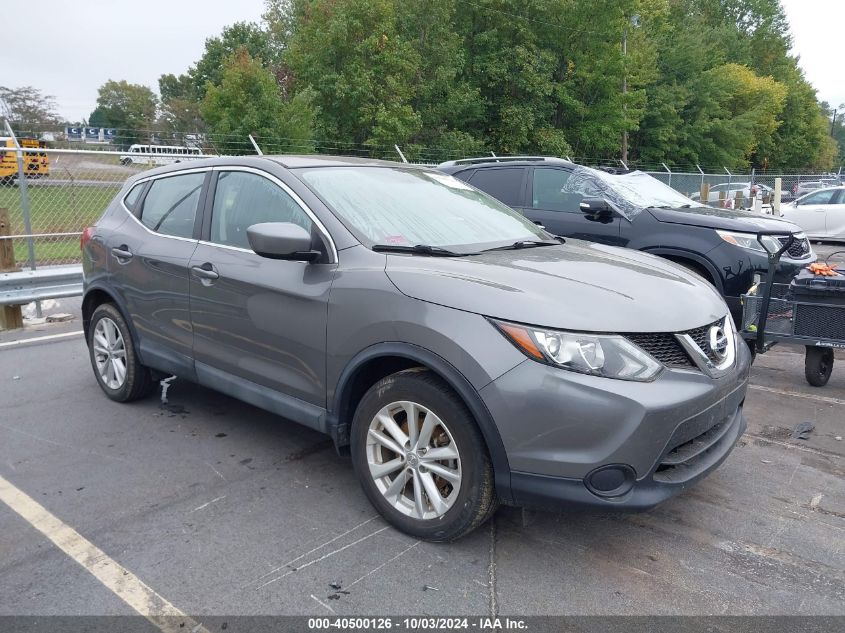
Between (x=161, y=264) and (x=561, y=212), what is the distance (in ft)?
14.4

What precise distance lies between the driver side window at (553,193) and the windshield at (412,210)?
3111 millimetres

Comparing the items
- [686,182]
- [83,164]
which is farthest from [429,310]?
[686,182]

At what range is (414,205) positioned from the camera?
12.8 feet

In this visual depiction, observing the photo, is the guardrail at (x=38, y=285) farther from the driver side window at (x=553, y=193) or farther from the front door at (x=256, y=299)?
the driver side window at (x=553, y=193)

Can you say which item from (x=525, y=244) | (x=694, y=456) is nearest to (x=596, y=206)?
(x=525, y=244)

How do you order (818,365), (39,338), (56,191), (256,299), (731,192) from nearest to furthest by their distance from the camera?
1. (256,299)
2. (818,365)
3. (39,338)
4. (56,191)
5. (731,192)

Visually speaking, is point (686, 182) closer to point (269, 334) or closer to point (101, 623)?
point (269, 334)

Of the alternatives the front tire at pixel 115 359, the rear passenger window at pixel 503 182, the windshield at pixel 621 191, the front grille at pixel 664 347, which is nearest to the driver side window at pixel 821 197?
the windshield at pixel 621 191

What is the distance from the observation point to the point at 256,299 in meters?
3.69

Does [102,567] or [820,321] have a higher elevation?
[820,321]

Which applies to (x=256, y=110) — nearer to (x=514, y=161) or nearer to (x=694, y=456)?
(x=514, y=161)

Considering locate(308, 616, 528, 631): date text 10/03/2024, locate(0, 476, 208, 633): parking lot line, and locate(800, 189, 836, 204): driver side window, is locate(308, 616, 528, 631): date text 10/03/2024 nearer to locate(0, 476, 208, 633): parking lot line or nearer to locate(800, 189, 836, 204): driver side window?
locate(0, 476, 208, 633): parking lot line

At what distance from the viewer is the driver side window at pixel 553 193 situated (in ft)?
24.3

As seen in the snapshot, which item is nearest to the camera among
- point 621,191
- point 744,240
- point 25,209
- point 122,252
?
point 122,252
